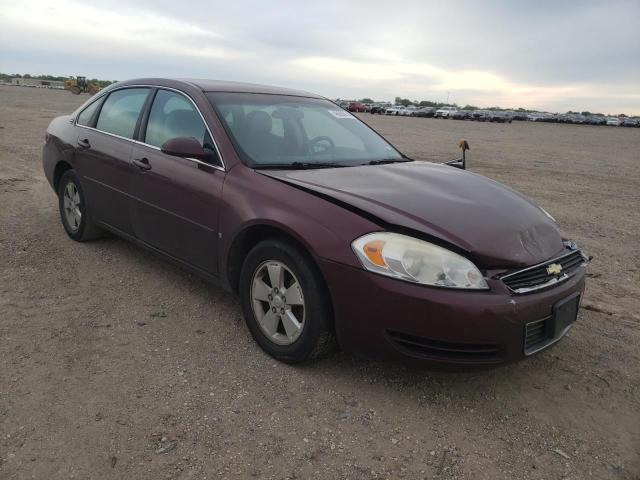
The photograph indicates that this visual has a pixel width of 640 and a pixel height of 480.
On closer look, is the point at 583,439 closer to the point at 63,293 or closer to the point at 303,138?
the point at 303,138

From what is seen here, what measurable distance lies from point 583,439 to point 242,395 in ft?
5.71

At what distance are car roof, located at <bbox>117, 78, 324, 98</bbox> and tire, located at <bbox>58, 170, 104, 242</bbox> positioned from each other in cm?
112

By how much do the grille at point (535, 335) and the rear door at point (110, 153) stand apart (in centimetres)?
302

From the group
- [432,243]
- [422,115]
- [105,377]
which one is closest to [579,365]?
[432,243]

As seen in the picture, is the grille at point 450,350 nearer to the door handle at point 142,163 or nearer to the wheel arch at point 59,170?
the door handle at point 142,163

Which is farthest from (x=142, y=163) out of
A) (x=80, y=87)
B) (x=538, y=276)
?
(x=80, y=87)

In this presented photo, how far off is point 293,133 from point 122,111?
65.6 inches

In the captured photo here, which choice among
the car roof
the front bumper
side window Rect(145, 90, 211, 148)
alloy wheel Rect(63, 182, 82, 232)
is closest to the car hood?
the front bumper

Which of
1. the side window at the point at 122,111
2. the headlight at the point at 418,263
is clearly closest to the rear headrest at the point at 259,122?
the side window at the point at 122,111

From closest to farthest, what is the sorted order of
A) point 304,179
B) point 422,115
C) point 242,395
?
1. point 242,395
2. point 304,179
3. point 422,115

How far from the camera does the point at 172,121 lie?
3.96m

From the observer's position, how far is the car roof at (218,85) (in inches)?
157

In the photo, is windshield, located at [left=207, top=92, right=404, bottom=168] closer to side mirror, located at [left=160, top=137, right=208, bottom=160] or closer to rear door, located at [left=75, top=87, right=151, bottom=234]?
side mirror, located at [left=160, top=137, right=208, bottom=160]

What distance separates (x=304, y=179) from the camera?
3.20 m
